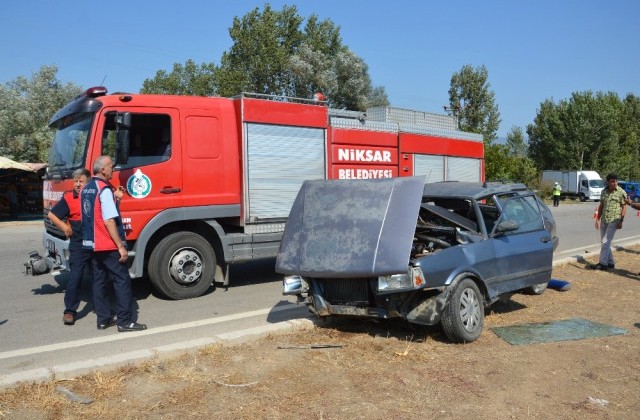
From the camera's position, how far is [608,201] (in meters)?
10.2

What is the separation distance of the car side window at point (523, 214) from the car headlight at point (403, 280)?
1.79 m

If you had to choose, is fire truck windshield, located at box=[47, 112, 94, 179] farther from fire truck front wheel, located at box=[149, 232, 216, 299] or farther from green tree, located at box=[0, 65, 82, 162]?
green tree, located at box=[0, 65, 82, 162]

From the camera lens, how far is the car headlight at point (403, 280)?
17.0 feet

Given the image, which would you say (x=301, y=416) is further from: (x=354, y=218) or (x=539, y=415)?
(x=354, y=218)

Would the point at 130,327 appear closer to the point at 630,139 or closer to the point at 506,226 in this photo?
the point at 506,226

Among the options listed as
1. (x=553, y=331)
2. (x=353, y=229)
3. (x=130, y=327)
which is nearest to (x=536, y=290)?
(x=553, y=331)

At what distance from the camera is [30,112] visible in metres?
33.3

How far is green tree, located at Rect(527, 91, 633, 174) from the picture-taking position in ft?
175

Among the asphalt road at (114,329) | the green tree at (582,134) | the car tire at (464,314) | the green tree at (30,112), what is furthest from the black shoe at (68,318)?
the green tree at (582,134)

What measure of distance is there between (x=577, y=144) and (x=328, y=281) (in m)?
54.8

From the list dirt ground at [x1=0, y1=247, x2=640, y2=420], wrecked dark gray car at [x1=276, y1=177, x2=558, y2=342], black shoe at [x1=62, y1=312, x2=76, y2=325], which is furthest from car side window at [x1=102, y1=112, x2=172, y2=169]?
dirt ground at [x1=0, y1=247, x2=640, y2=420]

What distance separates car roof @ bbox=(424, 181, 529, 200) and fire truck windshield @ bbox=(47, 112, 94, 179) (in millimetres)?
4366

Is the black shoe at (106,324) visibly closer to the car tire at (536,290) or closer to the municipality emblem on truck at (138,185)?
the municipality emblem on truck at (138,185)

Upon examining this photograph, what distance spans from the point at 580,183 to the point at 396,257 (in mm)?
45421
